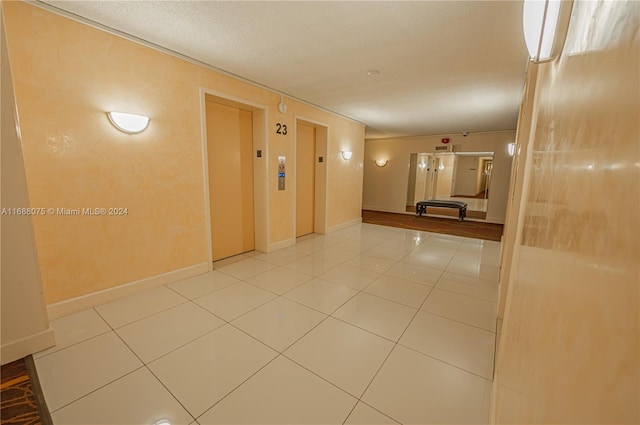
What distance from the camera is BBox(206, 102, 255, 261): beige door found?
150 inches

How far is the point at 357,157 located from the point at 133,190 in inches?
195

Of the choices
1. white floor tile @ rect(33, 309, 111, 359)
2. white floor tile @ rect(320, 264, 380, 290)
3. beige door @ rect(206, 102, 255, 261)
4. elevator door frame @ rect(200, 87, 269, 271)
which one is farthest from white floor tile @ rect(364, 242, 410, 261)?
white floor tile @ rect(33, 309, 111, 359)

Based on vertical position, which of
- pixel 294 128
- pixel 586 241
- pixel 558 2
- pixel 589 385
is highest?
pixel 294 128

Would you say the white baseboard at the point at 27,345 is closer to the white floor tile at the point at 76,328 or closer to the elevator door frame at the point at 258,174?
the white floor tile at the point at 76,328

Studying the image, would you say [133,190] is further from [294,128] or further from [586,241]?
[586,241]

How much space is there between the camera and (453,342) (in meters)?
2.14

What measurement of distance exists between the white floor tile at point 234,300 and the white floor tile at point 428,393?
143 centimetres

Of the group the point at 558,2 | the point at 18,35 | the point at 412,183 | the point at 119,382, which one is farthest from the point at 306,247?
the point at 412,183

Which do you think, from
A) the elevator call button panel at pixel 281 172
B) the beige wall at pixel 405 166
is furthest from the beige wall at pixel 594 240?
the beige wall at pixel 405 166

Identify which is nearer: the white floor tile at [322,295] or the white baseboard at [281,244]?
the white floor tile at [322,295]

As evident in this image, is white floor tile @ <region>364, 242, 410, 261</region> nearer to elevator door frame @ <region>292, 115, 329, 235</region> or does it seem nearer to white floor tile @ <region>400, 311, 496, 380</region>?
elevator door frame @ <region>292, 115, 329, 235</region>

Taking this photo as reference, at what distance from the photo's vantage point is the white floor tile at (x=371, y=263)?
3.74 metres

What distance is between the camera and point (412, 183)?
8930 millimetres

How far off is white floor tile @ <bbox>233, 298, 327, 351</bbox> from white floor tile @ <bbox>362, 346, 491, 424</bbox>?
76 cm
